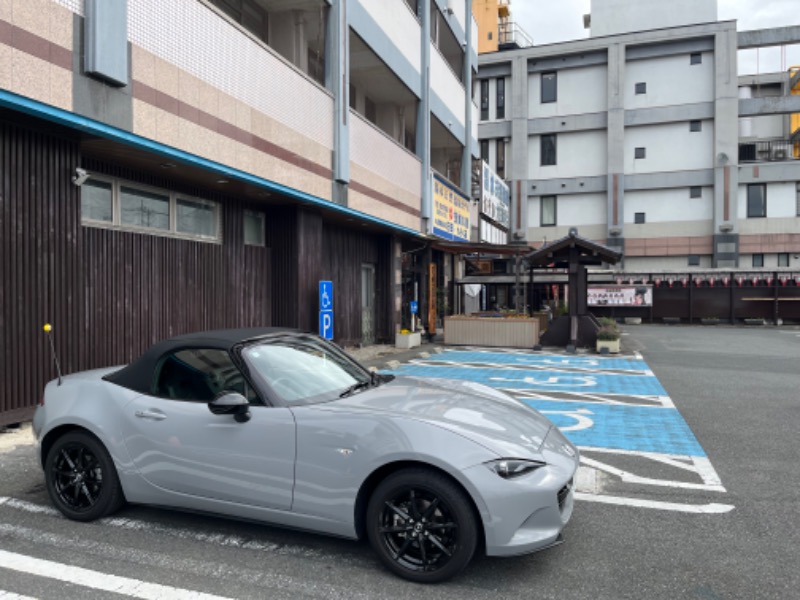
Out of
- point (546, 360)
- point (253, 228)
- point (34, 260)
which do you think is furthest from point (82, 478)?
point (546, 360)

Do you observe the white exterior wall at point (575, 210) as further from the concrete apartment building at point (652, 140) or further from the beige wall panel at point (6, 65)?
the beige wall panel at point (6, 65)

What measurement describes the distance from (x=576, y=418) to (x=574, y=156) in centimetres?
3157

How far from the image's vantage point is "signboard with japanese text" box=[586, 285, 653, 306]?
28172mm

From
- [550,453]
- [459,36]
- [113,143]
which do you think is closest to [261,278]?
[113,143]

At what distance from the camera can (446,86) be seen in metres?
21.4

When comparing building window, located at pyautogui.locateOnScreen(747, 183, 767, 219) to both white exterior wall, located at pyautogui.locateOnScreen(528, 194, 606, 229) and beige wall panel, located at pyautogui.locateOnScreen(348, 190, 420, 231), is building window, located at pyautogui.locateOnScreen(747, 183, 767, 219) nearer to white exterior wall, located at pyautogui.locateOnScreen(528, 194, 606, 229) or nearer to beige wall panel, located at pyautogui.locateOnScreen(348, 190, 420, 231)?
white exterior wall, located at pyautogui.locateOnScreen(528, 194, 606, 229)

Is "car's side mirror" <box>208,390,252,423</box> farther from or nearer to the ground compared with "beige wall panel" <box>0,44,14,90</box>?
nearer to the ground

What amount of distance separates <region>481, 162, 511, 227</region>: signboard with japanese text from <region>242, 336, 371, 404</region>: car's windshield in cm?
2239

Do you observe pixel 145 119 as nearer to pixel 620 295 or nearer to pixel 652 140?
pixel 620 295

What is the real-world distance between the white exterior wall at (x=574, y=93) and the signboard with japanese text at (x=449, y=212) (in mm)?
15681

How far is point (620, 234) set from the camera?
34.2 m

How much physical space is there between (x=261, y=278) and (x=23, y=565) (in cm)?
866

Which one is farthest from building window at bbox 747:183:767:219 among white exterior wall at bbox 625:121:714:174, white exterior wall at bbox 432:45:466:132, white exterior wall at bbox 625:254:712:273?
white exterior wall at bbox 432:45:466:132

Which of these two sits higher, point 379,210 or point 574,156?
point 574,156
